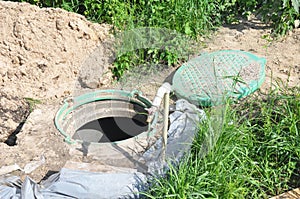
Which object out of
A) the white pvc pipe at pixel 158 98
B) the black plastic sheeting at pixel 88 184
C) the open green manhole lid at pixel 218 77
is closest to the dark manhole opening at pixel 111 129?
the open green manhole lid at pixel 218 77

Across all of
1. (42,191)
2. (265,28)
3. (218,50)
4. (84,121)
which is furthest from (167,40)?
(42,191)

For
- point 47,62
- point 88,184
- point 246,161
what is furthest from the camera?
point 47,62

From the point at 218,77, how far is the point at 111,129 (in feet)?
4.00

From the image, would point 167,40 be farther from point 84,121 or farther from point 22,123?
point 22,123

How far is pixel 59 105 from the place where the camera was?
4.42 metres

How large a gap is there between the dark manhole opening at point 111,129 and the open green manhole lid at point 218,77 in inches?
20.1

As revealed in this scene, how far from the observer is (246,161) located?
3523 mm

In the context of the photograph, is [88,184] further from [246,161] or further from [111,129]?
[111,129]

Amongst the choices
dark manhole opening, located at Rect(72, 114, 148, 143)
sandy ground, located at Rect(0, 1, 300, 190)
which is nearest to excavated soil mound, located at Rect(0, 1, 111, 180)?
sandy ground, located at Rect(0, 1, 300, 190)

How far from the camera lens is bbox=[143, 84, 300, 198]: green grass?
10.2 ft

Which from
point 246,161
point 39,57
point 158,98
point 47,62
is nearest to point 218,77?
point 246,161

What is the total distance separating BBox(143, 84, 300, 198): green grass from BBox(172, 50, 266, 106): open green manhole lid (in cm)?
31

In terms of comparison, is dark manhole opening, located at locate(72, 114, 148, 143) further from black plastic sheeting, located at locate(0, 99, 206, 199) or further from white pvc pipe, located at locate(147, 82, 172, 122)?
white pvc pipe, located at locate(147, 82, 172, 122)

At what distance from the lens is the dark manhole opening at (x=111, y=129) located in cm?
430
